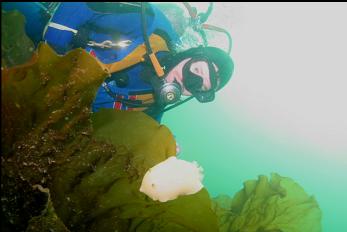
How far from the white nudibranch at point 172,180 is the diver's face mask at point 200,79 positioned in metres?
2.25

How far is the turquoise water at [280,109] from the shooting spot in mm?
11633

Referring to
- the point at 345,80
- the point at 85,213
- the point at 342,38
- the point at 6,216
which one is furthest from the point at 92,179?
the point at 345,80

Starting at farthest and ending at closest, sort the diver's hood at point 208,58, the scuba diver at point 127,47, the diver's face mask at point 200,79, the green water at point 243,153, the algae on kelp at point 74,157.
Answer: the green water at point 243,153 → the diver's face mask at point 200,79 → the diver's hood at point 208,58 → the scuba diver at point 127,47 → the algae on kelp at point 74,157

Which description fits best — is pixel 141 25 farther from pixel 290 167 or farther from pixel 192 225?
pixel 290 167

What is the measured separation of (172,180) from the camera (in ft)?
4.03

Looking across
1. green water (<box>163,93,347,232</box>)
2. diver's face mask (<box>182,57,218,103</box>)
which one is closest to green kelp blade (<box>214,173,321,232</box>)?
diver's face mask (<box>182,57,218,103</box>)

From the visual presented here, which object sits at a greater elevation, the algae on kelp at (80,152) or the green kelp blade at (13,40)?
the green kelp blade at (13,40)

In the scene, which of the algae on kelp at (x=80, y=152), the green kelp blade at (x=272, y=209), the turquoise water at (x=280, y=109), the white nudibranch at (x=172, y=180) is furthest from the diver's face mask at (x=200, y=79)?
the turquoise water at (x=280, y=109)

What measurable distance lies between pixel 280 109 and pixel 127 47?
17.0m

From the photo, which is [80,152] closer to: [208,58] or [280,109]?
[208,58]

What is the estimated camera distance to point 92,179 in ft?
4.37

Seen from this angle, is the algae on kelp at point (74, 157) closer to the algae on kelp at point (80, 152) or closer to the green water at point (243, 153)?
the algae on kelp at point (80, 152)

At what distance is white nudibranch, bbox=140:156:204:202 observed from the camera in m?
1.23

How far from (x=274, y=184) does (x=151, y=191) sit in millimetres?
1339
